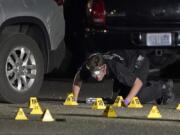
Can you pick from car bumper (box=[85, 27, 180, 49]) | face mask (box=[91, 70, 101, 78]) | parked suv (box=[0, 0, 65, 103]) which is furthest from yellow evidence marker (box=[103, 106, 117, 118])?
car bumper (box=[85, 27, 180, 49])

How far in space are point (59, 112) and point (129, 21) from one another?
2.20m

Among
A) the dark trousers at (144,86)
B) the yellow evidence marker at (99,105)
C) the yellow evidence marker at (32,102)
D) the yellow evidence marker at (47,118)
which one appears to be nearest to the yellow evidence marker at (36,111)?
the yellow evidence marker at (32,102)

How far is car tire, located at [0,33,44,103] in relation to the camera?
9797mm

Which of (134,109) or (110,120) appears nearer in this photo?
(110,120)

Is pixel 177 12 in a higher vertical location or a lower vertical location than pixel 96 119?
higher

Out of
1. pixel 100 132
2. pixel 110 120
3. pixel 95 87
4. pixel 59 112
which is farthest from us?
pixel 95 87

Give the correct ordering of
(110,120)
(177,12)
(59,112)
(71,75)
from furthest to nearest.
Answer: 1. (71,75)
2. (177,12)
3. (59,112)
4. (110,120)

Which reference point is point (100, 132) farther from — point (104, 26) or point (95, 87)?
point (95, 87)

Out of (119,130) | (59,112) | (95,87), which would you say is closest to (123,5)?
(95,87)

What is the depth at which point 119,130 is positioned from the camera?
26.3 ft

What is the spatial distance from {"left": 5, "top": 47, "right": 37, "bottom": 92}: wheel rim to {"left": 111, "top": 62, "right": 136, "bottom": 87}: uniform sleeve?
3.70ft

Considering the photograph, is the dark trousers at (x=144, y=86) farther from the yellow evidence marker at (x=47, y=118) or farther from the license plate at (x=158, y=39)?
the yellow evidence marker at (x=47, y=118)

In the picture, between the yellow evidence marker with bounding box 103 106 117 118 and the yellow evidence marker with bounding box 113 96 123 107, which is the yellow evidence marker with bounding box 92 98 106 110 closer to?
the yellow evidence marker with bounding box 113 96 123 107

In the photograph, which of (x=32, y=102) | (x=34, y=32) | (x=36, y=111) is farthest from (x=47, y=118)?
(x=34, y=32)
